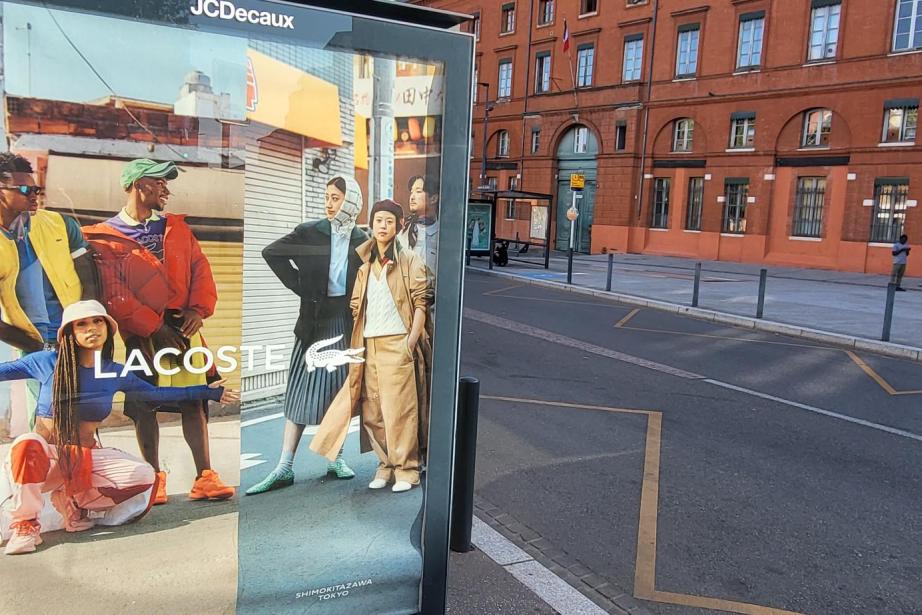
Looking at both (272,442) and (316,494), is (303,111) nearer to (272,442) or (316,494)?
(272,442)

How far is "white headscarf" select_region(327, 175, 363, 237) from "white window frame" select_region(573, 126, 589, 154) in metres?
36.6

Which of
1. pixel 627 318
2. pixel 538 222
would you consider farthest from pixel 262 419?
pixel 538 222

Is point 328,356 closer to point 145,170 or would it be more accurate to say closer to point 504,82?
point 145,170

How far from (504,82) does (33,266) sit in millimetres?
42659

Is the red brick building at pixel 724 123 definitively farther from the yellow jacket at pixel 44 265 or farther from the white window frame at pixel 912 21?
the yellow jacket at pixel 44 265

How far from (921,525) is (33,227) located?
547 centimetres

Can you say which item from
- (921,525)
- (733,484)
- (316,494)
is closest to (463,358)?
(733,484)

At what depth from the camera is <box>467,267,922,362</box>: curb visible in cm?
1180

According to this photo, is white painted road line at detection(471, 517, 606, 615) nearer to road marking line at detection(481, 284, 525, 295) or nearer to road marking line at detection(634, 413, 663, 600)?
road marking line at detection(634, 413, 663, 600)

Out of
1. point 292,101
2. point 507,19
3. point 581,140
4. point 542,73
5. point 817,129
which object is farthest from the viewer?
point 507,19

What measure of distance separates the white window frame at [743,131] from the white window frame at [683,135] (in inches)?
80.1

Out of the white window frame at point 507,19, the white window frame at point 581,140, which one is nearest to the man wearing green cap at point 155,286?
the white window frame at point 581,140

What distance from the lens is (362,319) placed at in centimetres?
267

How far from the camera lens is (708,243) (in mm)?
32719
